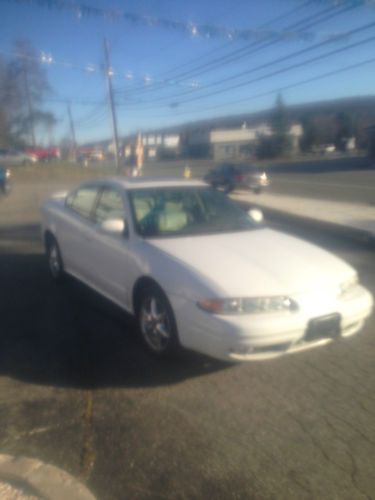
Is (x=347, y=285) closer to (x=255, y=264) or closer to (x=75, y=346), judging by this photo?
(x=255, y=264)

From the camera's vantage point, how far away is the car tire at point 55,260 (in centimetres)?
602

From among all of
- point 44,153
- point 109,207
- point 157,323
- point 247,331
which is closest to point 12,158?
point 44,153

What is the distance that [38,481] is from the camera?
2.50 metres

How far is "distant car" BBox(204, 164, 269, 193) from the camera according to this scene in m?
21.3

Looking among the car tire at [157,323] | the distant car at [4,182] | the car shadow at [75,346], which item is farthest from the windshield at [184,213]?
the distant car at [4,182]

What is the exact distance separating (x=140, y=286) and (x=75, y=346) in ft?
2.86

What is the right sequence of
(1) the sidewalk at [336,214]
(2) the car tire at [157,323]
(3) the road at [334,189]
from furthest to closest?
(3) the road at [334,189] < (1) the sidewalk at [336,214] < (2) the car tire at [157,323]

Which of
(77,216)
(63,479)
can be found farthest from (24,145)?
(63,479)

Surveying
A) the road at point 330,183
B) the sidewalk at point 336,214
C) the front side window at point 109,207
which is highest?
the front side window at point 109,207

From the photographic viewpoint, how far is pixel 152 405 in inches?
129

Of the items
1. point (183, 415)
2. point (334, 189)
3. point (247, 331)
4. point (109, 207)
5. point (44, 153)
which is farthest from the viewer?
point (44, 153)

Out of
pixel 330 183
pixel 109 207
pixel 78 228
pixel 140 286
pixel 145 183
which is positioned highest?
pixel 145 183

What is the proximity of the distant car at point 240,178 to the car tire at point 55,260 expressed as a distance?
52.3ft

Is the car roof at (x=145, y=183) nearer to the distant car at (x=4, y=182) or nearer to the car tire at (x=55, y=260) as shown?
the car tire at (x=55, y=260)
